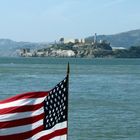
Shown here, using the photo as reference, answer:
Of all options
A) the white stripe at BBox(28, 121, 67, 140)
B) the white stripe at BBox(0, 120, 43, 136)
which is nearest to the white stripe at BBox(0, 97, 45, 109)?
the white stripe at BBox(0, 120, 43, 136)

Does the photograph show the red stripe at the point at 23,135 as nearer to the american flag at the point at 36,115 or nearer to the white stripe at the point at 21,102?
the american flag at the point at 36,115

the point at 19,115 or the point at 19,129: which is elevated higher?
the point at 19,115

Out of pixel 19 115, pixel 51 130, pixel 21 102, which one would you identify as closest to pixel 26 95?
pixel 21 102

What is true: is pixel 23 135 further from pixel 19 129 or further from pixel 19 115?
pixel 19 115

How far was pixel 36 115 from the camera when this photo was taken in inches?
330

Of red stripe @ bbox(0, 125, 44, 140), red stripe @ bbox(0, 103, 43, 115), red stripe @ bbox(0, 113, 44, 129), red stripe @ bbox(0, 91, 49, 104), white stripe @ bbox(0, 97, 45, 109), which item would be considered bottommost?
red stripe @ bbox(0, 125, 44, 140)

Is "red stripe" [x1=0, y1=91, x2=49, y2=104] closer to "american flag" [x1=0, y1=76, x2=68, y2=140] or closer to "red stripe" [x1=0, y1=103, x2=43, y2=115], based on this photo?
"american flag" [x1=0, y1=76, x2=68, y2=140]

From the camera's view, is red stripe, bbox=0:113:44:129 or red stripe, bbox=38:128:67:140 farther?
red stripe, bbox=38:128:67:140

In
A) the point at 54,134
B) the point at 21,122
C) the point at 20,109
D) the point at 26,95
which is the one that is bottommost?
the point at 54,134

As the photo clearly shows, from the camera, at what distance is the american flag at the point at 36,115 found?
8.27m

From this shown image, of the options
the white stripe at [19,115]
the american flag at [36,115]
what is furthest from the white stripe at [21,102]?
the white stripe at [19,115]

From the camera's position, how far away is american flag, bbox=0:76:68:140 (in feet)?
27.1

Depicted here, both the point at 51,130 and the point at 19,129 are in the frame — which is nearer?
the point at 19,129

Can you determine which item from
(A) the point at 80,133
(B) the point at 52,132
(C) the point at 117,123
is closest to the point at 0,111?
(B) the point at 52,132
